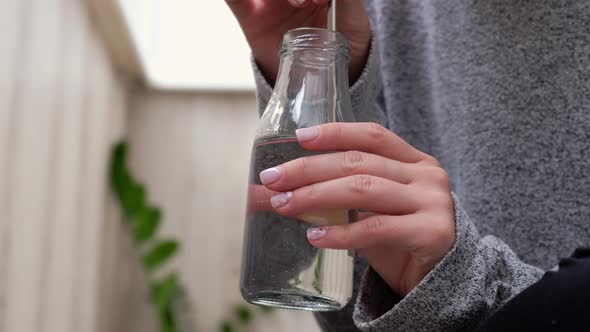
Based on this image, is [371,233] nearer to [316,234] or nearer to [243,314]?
[316,234]

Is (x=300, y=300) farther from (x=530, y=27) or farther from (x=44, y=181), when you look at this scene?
(x=44, y=181)

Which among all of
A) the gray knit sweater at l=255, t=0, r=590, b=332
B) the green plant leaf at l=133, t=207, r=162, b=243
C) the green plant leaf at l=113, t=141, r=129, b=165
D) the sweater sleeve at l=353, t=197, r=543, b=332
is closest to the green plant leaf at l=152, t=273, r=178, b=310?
the green plant leaf at l=133, t=207, r=162, b=243

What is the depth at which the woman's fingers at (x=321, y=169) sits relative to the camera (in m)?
0.46

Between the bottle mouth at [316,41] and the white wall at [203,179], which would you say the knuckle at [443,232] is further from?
the white wall at [203,179]

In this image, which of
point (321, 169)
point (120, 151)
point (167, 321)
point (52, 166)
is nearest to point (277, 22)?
point (321, 169)

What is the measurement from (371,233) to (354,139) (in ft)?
0.23

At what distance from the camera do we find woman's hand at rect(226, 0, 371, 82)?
0.68 m

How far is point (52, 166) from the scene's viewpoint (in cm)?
142

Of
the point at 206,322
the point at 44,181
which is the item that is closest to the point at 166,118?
the point at 206,322

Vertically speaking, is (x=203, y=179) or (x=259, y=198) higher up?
(x=259, y=198)

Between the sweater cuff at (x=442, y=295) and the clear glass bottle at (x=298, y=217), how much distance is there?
0.05 meters

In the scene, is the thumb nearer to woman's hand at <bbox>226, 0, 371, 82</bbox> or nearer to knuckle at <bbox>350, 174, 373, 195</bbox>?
woman's hand at <bbox>226, 0, 371, 82</bbox>

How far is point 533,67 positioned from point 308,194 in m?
0.49

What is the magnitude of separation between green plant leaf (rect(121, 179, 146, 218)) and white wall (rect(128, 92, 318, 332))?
0.15 meters
